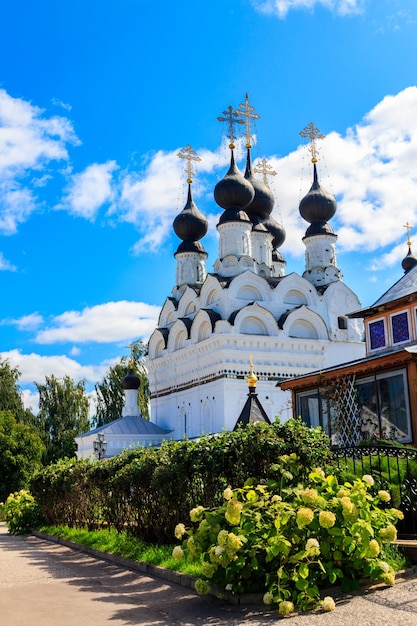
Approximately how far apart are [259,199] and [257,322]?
8.40m

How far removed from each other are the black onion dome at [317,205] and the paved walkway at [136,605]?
25021mm

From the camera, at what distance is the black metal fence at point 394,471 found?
7623 millimetres

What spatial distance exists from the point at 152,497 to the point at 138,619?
3798mm

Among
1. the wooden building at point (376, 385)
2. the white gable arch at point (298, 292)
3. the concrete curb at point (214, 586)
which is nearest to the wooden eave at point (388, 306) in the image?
the wooden building at point (376, 385)

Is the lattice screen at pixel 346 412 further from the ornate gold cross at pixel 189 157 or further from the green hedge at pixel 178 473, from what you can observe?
the ornate gold cross at pixel 189 157

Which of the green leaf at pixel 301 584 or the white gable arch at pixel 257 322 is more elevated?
the white gable arch at pixel 257 322

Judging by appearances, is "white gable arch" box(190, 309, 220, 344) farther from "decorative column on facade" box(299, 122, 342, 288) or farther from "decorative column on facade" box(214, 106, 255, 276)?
"decorative column on facade" box(299, 122, 342, 288)

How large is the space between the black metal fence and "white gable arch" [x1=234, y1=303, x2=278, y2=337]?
66.8 ft

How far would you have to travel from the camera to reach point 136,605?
6.69 metres

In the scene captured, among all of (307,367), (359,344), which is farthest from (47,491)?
(359,344)

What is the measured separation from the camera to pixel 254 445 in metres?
7.70

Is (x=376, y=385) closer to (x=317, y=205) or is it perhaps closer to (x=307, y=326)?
(x=307, y=326)

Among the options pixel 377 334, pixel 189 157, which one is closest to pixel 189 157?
pixel 189 157

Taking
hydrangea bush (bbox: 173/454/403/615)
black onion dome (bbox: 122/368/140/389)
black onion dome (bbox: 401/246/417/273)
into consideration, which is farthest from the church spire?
hydrangea bush (bbox: 173/454/403/615)
